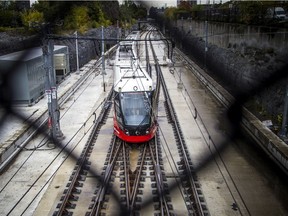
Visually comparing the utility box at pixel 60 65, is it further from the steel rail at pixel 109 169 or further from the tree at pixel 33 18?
the tree at pixel 33 18

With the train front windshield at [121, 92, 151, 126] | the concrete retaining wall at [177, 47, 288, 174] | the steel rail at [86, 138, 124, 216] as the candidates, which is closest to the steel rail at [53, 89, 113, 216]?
the steel rail at [86, 138, 124, 216]

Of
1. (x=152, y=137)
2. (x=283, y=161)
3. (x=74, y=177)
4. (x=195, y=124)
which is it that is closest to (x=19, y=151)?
(x=74, y=177)

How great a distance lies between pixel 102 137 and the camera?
7047mm

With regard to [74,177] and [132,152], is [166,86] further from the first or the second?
[74,177]

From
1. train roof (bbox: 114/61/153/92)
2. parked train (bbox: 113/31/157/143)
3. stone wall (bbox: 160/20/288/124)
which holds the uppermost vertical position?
stone wall (bbox: 160/20/288/124)

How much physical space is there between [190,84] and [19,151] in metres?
7.34

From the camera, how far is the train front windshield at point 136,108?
6148 millimetres

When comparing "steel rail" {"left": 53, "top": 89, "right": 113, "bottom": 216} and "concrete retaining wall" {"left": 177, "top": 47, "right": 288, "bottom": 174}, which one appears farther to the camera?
"concrete retaining wall" {"left": 177, "top": 47, "right": 288, "bottom": 174}

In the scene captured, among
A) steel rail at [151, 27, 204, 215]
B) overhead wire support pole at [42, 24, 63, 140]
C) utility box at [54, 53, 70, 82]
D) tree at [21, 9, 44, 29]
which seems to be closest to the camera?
tree at [21, 9, 44, 29]

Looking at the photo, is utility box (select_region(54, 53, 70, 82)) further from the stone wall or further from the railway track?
the stone wall

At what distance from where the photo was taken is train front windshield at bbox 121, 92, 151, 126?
6.15 metres

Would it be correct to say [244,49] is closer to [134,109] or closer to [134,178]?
[134,109]

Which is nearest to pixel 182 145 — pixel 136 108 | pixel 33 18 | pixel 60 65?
pixel 136 108

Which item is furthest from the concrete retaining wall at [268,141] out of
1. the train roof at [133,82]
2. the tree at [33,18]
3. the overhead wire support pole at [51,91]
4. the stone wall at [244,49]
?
the tree at [33,18]
